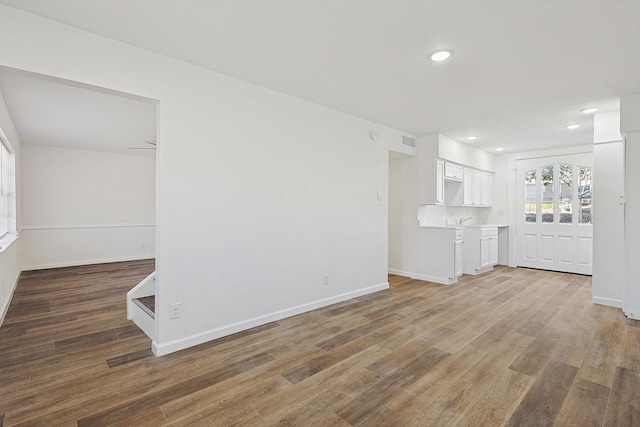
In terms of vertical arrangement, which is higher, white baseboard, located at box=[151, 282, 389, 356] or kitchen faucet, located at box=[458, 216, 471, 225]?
kitchen faucet, located at box=[458, 216, 471, 225]

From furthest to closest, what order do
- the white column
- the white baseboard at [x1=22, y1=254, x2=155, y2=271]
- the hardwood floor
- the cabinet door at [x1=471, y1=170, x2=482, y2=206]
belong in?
the cabinet door at [x1=471, y1=170, x2=482, y2=206], the white baseboard at [x1=22, y1=254, x2=155, y2=271], the white column, the hardwood floor

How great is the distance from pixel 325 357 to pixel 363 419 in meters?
0.80

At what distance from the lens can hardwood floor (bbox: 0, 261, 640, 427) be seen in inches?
74.6

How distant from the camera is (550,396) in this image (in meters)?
2.08

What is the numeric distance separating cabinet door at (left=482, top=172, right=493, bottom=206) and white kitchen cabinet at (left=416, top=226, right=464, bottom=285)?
6.88 ft

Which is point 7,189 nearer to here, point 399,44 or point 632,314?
point 399,44

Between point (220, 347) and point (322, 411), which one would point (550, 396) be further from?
point (220, 347)

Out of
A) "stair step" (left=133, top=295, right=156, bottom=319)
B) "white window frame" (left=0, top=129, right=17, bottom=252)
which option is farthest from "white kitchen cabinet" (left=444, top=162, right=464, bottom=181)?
"white window frame" (left=0, top=129, right=17, bottom=252)

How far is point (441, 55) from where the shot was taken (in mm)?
2633

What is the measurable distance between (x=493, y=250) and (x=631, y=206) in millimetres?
3112

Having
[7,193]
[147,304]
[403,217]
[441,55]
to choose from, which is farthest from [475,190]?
[7,193]

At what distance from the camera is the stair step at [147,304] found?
2.98 metres

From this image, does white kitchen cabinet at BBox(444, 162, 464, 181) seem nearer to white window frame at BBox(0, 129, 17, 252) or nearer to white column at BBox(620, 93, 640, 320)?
white column at BBox(620, 93, 640, 320)

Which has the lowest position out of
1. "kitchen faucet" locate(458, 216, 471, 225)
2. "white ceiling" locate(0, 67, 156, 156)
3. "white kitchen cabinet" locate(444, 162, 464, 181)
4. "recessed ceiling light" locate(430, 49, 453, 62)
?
"kitchen faucet" locate(458, 216, 471, 225)
